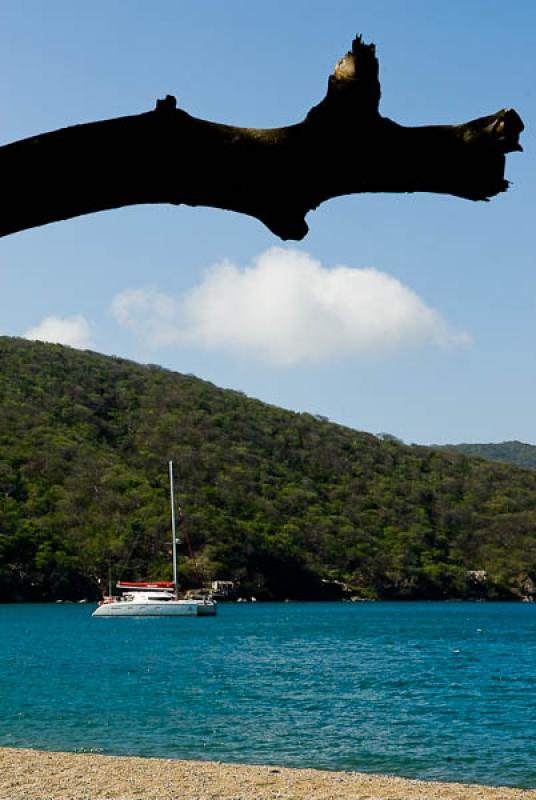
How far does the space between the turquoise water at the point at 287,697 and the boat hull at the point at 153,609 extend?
1068 centimetres

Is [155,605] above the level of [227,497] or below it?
below

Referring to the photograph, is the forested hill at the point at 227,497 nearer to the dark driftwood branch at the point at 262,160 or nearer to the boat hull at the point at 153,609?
the boat hull at the point at 153,609

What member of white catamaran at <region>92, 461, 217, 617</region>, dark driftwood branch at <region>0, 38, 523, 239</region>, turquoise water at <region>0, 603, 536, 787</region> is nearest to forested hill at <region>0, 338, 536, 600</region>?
white catamaran at <region>92, 461, 217, 617</region>

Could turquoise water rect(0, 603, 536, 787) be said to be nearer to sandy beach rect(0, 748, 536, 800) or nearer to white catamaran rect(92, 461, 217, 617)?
sandy beach rect(0, 748, 536, 800)

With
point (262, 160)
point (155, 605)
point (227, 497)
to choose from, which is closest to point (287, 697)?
point (262, 160)

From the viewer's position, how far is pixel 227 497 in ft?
367

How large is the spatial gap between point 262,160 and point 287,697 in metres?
28.2

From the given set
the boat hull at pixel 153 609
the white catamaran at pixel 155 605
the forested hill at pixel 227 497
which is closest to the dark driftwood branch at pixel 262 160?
the white catamaran at pixel 155 605

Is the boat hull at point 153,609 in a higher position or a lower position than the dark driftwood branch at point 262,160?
higher

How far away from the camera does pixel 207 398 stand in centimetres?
13200

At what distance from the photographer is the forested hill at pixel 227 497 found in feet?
324

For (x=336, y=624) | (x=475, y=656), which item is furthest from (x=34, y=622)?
(x=475, y=656)

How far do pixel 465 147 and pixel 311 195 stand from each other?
1.13 ft

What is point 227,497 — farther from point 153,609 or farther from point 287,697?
point 287,697
